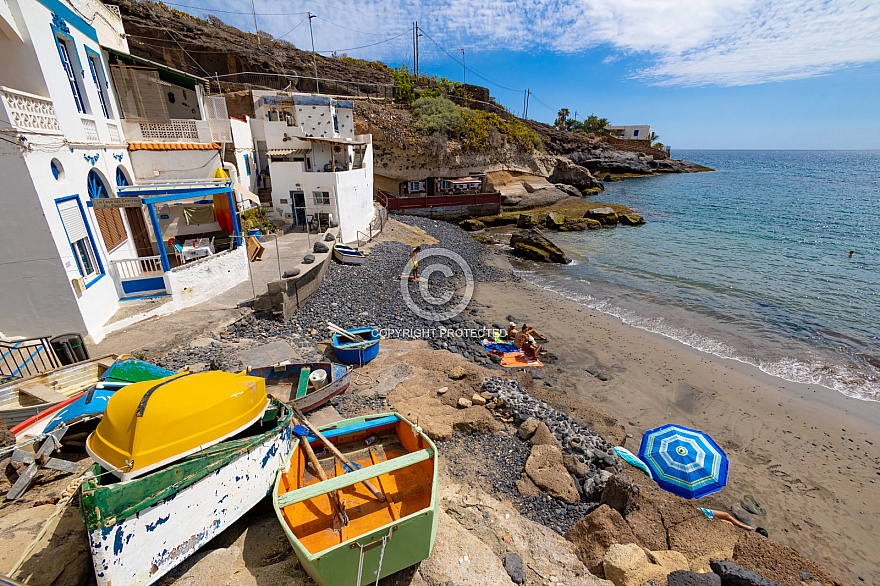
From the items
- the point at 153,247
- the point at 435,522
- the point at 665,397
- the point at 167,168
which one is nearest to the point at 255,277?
the point at 153,247

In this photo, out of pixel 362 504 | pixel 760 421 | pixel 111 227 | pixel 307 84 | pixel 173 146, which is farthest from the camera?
pixel 307 84

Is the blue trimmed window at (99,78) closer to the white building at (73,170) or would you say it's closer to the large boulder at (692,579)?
the white building at (73,170)

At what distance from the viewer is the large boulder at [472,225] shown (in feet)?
118

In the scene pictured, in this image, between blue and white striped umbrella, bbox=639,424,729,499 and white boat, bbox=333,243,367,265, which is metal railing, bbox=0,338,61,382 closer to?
white boat, bbox=333,243,367,265

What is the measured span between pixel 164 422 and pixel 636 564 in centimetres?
683

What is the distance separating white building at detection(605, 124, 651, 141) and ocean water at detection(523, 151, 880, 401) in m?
75.2

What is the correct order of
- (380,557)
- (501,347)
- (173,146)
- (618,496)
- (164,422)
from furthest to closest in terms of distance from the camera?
(173,146)
(501,347)
(618,496)
(164,422)
(380,557)

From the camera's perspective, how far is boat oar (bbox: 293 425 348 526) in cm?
556

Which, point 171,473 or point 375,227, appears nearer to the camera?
point 171,473

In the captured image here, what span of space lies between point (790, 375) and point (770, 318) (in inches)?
216

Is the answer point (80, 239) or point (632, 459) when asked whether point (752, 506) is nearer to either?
point (632, 459)

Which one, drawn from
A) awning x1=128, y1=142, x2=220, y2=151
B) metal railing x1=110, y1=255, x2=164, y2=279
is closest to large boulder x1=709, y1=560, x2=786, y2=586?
metal railing x1=110, y1=255, x2=164, y2=279

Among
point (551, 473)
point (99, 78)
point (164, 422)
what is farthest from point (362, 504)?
point (99, 78)

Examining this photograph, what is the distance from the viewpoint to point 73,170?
387 inches
